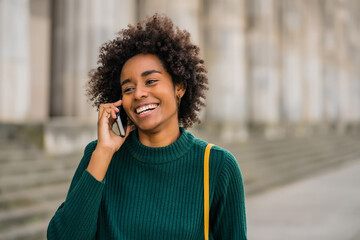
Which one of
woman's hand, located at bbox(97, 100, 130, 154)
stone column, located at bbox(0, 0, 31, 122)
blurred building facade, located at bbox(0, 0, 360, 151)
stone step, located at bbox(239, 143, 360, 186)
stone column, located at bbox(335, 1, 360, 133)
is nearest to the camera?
woman's hand, located at bbox(97, 100, 130, 154)

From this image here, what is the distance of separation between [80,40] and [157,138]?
1034 centimetres

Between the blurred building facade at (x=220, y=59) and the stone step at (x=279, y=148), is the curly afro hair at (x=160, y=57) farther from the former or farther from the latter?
the stone step at (x=279, y=148)

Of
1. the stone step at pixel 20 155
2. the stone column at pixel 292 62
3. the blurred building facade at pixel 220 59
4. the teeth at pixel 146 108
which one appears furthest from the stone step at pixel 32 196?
the stone column at pixel 292 62

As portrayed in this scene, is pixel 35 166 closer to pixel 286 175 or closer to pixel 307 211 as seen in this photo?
pixel 307 211

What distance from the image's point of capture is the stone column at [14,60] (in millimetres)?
9102

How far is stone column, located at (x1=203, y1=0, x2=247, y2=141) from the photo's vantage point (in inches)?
708

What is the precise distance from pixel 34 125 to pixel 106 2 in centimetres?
419

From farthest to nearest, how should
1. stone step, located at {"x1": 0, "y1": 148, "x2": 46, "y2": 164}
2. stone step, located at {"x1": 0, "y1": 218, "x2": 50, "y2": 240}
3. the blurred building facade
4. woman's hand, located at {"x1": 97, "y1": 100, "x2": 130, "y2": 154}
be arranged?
1. the blurred building facade
2. stone step, located at {"x1": 0, "y1": 148, "x2": 46, "y2": 164}
3. stone step, located at {"x1": 0, "y1": 218, "x2": 50, "y2": 240}
4. woman's hand, located at {"x1": 97, "y1": 100, "x2": 130, "y2": 154}

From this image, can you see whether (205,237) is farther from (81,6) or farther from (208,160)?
(81,6)

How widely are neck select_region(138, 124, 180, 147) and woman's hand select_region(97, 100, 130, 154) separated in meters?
0.08

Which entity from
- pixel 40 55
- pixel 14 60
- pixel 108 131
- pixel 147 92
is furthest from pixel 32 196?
pixel 40 55

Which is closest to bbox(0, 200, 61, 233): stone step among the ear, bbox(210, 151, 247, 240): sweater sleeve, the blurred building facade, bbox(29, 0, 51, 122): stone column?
the blurred building facade

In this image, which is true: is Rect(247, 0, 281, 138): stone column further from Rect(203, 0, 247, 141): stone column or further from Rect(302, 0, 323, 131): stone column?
Rect(302, 0, 323, 131): stone column

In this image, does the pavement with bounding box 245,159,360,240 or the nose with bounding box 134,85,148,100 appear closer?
the nose with bounding box 134,85,148,100
